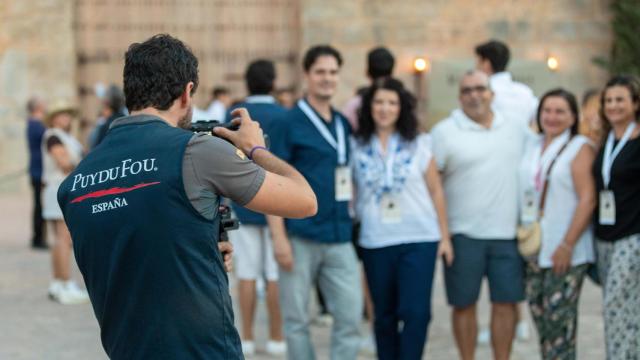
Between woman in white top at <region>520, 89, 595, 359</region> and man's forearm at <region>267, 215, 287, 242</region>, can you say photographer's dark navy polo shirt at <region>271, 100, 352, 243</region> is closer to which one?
Answer: man's forearm at <region>267, 215, 287, 242</region>

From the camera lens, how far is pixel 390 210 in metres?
6.25

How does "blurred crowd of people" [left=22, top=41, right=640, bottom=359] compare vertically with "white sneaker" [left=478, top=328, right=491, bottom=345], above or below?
above

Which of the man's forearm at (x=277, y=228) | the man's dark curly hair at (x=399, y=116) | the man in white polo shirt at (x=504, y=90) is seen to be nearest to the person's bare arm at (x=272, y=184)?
the man's forearm at (x=277, y=228)

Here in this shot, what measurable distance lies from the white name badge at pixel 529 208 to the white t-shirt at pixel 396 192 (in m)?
0.51

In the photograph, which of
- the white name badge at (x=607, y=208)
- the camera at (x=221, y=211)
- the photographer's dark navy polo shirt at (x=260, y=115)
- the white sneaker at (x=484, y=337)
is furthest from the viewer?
the white sneaker at (x=484, y=337)

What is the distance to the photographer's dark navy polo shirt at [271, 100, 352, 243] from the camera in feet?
20.1

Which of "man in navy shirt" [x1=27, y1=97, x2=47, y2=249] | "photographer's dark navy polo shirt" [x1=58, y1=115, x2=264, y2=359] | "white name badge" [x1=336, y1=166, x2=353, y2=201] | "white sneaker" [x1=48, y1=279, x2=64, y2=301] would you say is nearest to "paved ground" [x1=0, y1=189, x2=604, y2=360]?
"white sneaker" [x1=48, y1=279, x2=64, y2=301]

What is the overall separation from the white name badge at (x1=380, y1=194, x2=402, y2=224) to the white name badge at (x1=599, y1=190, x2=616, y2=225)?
1.10 m

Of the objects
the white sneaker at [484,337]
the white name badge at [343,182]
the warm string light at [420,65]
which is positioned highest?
the warm string light at [420,65]

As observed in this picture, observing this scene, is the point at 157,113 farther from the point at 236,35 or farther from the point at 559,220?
the point at 236,35

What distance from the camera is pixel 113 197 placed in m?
3.30

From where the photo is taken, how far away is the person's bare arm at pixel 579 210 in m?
6.06

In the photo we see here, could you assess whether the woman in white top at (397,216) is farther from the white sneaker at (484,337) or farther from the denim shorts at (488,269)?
the white sneaker at (484,337)

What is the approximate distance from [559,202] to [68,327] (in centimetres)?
393
